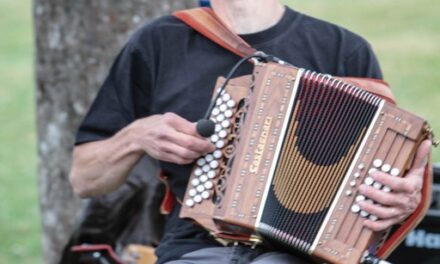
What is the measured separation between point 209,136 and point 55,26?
79.0 inches

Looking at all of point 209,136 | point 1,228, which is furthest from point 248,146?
point 1,228

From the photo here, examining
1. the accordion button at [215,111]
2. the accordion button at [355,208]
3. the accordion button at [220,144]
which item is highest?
the accordion button at [215,111]

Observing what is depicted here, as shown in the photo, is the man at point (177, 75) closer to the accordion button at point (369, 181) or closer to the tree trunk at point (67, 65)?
the accordion button at point (369, 181)

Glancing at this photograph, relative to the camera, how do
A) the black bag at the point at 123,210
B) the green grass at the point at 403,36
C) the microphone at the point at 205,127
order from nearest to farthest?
the microphone at the point at 205,127 < the black bag at the point at 123,210 < the green grass at the point at 403,36

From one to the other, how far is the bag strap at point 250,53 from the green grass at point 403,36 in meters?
6.10

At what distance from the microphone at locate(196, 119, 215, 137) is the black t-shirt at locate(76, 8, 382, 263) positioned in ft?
0.71

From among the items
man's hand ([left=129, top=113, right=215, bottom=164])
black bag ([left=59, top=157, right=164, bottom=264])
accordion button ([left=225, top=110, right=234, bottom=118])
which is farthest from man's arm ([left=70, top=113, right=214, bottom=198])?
black bag ([left=59, top=157, right=164, bottom=264])

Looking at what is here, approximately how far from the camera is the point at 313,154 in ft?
12.2

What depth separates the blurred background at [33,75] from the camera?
802cm

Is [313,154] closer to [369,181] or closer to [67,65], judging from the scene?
[369,181]

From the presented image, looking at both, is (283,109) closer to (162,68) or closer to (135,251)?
(162,68)

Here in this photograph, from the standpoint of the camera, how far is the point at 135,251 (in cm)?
490

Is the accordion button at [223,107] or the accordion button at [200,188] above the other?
the accordion button at [223,107]

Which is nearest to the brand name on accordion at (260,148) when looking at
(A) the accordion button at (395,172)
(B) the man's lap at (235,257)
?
(B) the man's lap at (235,257)
